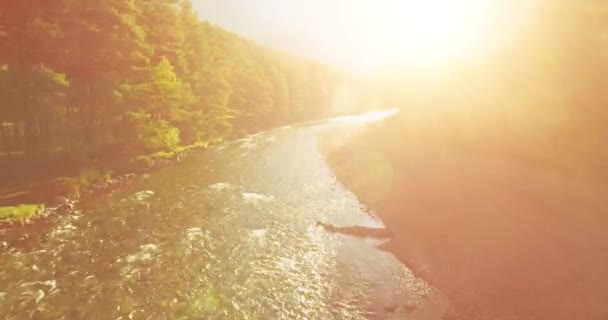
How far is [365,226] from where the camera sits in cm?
2542

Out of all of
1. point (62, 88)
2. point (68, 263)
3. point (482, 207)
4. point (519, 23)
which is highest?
point (519, 23)

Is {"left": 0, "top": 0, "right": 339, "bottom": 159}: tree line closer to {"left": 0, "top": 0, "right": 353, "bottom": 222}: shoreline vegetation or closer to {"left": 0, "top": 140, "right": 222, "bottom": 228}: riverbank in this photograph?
{"left": 0, "top": 0, "right": 353, "bottom": 222}: shoreline vegetation

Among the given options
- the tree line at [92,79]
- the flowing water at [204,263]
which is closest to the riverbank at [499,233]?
the flowing water at [204,263]

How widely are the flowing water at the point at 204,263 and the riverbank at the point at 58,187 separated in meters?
1.39

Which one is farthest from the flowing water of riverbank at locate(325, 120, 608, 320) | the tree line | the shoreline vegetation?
the tree line

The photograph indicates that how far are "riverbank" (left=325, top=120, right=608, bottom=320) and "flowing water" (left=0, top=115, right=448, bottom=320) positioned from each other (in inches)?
68.2

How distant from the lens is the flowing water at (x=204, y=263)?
15.6 m

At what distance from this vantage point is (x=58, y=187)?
26.5 meters

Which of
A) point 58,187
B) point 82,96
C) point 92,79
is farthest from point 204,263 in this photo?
point 92,79

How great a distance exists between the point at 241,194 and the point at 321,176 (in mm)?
9814

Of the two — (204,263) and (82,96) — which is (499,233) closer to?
(204,263)

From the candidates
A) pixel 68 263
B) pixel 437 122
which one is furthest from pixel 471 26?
pixel 68 263

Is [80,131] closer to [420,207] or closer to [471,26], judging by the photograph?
[420,207]

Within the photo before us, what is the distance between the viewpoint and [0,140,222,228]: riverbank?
75.3 ft
